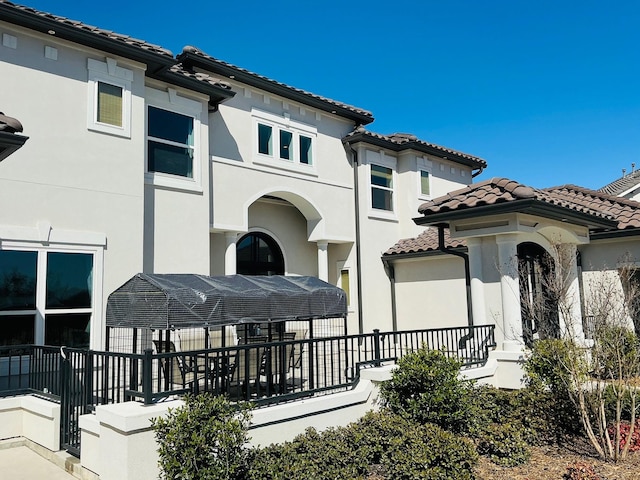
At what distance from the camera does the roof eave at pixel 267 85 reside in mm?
12242

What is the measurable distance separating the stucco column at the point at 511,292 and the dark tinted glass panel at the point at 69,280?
7.79 metres

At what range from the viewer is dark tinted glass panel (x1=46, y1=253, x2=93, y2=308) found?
8.65 metres

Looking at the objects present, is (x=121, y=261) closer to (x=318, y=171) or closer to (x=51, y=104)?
(x=51, y=104)

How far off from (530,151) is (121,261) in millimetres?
20692

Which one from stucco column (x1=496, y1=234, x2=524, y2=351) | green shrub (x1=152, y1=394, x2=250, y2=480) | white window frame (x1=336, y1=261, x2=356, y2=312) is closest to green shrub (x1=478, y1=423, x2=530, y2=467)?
Result: stucco column (x1=496, y1=234, x2=524, y2=351)

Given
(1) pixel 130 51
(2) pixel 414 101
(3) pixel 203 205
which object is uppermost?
(2) pixel 414 101

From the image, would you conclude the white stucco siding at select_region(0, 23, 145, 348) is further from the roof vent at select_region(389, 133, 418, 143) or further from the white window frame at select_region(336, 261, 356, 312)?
the roof vent at select_region(389, 133, 418, 143)

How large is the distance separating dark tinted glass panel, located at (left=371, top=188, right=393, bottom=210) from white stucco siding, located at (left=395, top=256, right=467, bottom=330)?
203cm

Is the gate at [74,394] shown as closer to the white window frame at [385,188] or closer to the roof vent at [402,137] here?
the white window frame at [385,188]

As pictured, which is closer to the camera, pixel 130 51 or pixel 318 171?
pixel 130 51

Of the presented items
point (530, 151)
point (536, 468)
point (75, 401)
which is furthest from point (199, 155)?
point (530, 151)

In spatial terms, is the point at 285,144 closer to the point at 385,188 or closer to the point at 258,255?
the point at 258,255

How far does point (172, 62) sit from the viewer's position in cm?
1034

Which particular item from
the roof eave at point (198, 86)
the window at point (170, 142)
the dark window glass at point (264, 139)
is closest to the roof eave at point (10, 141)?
the window at point (170, 142)
